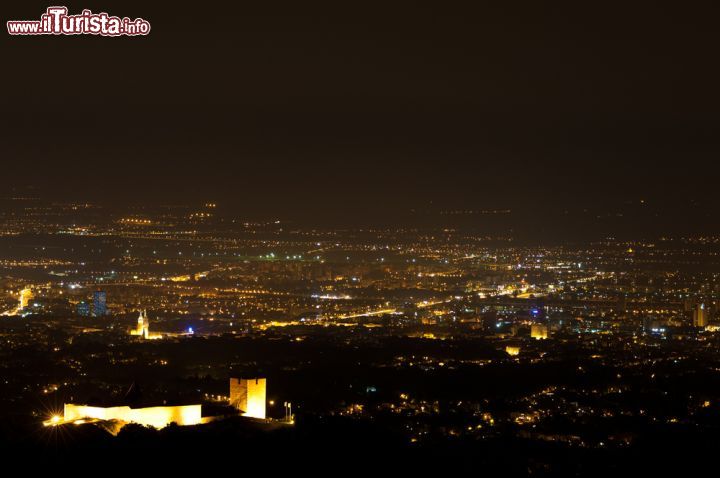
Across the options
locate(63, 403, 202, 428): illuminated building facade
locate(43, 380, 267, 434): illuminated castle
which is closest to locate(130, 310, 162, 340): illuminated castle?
locate(43, 380, 267, 434): illuminated castle

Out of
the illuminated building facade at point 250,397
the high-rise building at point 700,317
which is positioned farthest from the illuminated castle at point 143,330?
the illuminated building facade at point 250,397

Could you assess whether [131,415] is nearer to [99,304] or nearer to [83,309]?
[83,309]

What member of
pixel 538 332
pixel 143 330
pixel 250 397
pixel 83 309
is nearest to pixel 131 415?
pixel 250 397

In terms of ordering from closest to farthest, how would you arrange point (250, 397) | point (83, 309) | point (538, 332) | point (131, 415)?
point (131, 415) < point (250, 397) < point (538, 332) < point (83, 309)

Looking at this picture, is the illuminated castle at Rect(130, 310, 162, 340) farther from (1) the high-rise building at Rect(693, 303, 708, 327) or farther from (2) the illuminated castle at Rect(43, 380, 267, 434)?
(2) the illuminated castle at Rect(43, 380, 267, 434)

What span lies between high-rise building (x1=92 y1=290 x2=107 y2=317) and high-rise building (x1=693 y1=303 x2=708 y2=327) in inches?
1048

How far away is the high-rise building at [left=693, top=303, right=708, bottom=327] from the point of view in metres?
71.5

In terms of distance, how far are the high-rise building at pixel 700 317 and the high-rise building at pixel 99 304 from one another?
87.3 feet

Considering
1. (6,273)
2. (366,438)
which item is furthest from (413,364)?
(6,273)

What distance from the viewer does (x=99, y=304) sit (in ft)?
228

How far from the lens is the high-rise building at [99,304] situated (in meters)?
67.8

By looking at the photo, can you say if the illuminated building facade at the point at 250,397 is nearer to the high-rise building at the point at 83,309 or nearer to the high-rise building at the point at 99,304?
the high-rise building at the point at 99,304

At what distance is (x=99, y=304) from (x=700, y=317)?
27294 mm

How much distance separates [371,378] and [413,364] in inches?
207
